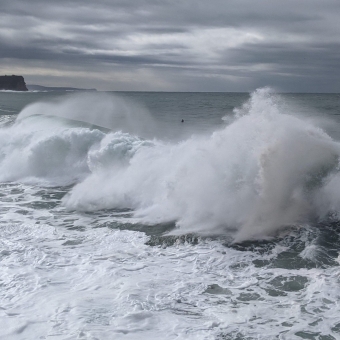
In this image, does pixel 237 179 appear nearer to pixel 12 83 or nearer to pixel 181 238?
pixel 181 238

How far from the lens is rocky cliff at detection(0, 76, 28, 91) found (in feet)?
470

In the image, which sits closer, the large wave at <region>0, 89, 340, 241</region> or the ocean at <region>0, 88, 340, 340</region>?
the ocean at <region>0, 88, 340, 340</region>

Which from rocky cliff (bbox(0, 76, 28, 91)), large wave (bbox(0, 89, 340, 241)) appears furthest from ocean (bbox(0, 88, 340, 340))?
rocky cliff (bbox(0, 76, 28, 91))

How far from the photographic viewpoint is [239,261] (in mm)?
8312

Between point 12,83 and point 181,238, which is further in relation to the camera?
point 12,83

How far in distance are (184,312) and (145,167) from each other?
805 centimetres

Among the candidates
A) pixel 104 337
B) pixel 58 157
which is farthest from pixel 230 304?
pixel 58 157

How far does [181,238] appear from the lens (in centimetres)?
955

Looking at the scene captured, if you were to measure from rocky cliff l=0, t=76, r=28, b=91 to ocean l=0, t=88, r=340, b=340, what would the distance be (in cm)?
13695

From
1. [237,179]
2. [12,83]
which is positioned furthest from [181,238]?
[12,83]

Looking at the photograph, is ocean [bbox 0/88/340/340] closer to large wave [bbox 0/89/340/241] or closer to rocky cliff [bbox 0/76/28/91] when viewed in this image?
large wave [bbox 0/89/340/241]

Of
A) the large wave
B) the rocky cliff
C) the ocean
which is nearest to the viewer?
the ocean

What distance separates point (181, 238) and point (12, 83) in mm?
146660

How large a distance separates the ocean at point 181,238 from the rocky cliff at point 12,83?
136948 millimetres
